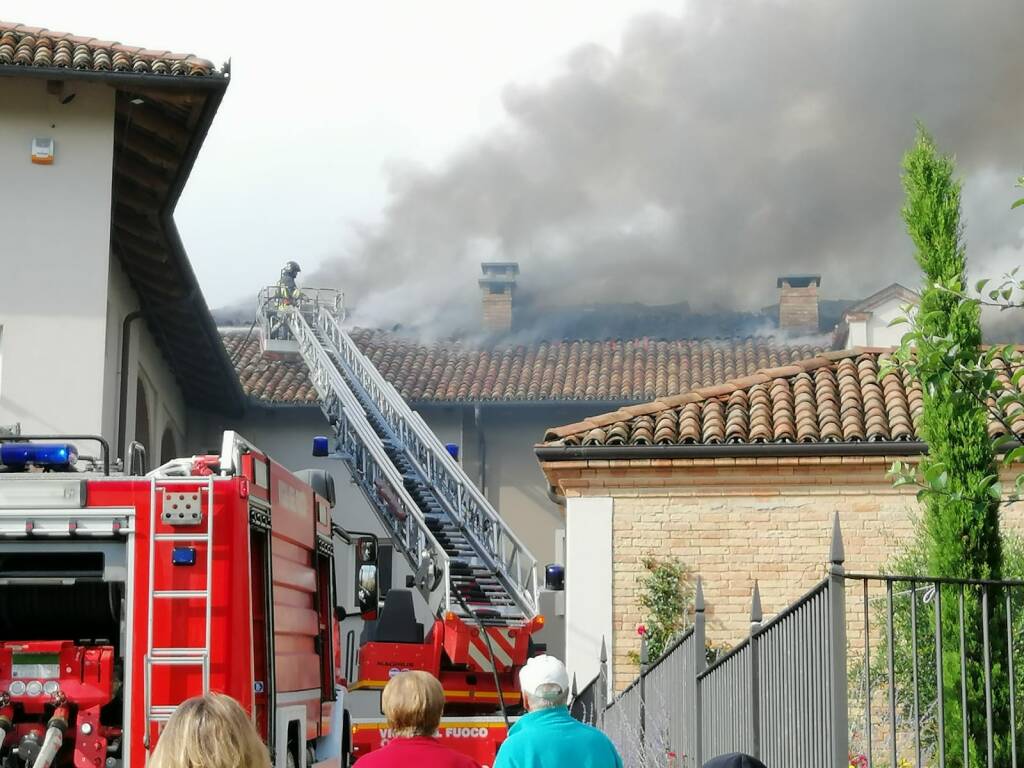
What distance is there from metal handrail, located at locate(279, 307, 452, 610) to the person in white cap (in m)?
15.4

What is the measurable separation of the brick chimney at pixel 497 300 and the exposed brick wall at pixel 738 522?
23.5 meters

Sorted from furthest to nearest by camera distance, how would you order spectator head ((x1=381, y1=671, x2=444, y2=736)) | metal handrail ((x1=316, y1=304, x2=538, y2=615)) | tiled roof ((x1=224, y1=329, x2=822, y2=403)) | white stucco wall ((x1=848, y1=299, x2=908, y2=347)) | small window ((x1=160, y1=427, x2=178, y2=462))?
white stucco wall ((x1=848, y1=299, x2=908, y2=347)), tiled roof ((x1=224, y1=329, x2=822, y2=403)), small window ((x1=160, y1=427, x2=178, y2=462)), metal handrail ((x1=316, y1=304, x2=538, y2=615)), spectator head ((x1=381, y1=671, x2=444, y2=736))

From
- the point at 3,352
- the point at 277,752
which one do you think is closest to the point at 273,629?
the point at 277,752

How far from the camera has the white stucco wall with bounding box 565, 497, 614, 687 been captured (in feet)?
55.5

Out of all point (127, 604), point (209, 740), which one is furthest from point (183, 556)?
point (209, 740)

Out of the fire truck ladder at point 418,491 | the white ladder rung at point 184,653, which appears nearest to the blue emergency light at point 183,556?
the white ladder rung at point 184,653

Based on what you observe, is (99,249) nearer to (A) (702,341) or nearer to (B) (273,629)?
(B) (273,629)

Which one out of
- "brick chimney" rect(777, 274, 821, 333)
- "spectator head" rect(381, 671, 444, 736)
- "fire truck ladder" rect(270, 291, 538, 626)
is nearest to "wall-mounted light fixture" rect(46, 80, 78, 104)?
"fire truck ladder" rect(270, 291, 538, 626)

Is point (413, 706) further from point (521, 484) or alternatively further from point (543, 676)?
point (521, 484)

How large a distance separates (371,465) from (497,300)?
1513 cm

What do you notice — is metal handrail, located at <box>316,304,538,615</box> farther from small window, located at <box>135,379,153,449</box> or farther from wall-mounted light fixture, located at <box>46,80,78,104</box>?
wall-mounted light fixture, located at <box>46,80,78,104</box>

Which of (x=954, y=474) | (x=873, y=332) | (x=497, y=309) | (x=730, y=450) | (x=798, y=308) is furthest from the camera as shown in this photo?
(x=798, y=308)

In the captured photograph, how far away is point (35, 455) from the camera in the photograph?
827 centimetres

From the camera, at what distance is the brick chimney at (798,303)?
4172 centimetres
